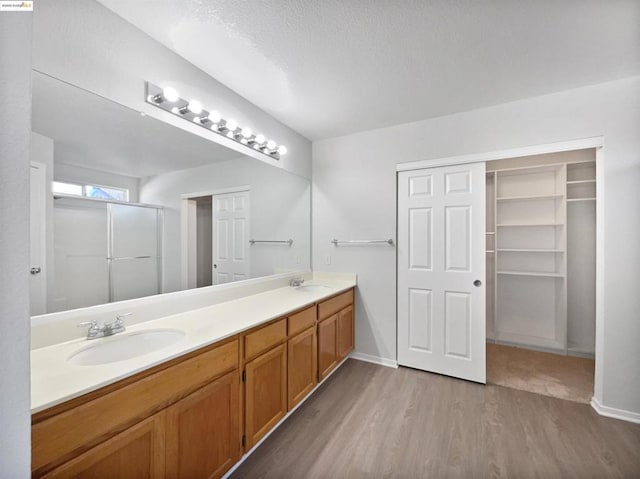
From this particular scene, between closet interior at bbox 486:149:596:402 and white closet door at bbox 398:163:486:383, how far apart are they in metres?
1.02

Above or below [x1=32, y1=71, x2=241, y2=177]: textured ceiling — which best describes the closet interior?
below

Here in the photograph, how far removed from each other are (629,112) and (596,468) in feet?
7.62

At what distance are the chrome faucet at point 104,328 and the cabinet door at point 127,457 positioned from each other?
1.71 ft

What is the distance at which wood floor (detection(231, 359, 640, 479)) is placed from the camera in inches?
60.7

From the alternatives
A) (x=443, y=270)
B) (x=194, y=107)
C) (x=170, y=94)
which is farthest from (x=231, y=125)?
(x=443, y=270)

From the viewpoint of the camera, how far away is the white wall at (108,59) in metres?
1.19

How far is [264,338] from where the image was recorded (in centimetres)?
163

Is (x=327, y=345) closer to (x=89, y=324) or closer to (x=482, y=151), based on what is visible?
(x=89, y=324)

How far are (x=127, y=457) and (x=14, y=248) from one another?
89cm

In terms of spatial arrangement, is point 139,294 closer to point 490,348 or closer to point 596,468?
point 596,468

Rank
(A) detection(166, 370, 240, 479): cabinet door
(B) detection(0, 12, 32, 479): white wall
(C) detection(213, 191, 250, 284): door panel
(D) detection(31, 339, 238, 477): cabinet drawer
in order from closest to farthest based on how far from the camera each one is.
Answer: (B) detection(0, 12, 32, 479): white wall → (D) detection(31, 339, 238, 477): cabinet drawer → (A) detection(166, 370, 240, 479): cabinet door → (C) detection(213, 191, 250, 284): door panel

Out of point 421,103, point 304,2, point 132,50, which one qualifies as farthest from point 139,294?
point 421,103

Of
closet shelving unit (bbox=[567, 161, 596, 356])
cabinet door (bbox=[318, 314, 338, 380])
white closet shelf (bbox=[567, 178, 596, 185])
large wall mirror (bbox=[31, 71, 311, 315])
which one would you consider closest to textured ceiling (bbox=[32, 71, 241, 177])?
large wall mirror (bbox=[31, 71, 311, 315])

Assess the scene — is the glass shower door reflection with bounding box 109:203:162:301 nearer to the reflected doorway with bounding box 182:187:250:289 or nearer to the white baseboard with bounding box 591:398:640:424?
the reflected doorway with bounding box 182:187:250:289
